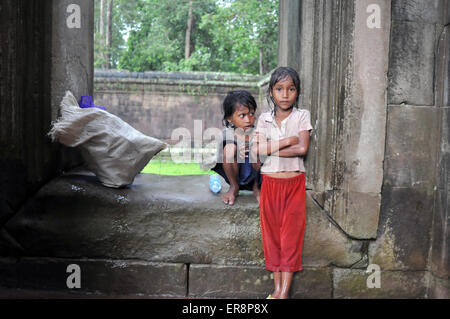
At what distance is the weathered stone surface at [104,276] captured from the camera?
111 inches

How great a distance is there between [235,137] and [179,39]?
57.9ft

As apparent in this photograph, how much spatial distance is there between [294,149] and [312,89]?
0.57 meters

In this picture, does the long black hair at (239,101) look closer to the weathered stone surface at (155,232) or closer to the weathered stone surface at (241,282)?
→ the weathered stone surface at (155,232)

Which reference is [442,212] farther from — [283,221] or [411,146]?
[283,221]

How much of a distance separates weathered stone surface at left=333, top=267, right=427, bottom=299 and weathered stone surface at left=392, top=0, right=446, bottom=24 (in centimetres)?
178

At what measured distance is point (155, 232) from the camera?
9.30 ft

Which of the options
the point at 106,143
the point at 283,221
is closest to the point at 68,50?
the point at 106,143

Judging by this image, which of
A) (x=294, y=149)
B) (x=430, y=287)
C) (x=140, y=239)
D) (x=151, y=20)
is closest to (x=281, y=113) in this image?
(x=294, y=149)

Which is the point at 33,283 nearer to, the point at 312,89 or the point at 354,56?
the point at 312,89

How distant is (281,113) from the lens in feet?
8.96

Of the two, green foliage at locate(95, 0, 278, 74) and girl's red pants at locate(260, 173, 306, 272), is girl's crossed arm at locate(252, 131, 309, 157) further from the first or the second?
green foliage at locate(95, 0, 278, 74)

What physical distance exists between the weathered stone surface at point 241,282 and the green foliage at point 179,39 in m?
12.2

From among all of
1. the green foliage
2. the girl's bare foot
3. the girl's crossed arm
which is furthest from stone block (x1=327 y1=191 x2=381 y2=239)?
the green foliage

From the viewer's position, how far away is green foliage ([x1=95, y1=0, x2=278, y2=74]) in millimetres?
14812
